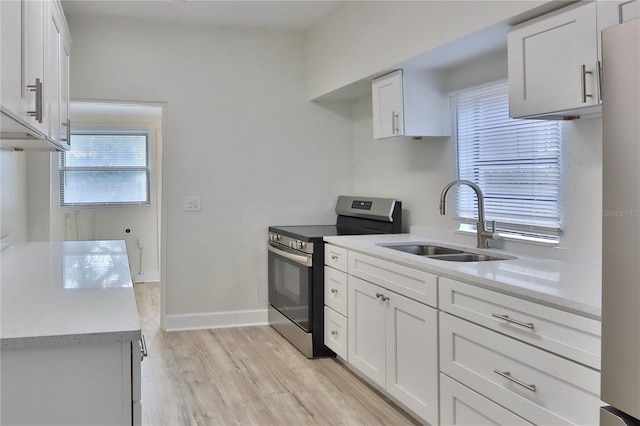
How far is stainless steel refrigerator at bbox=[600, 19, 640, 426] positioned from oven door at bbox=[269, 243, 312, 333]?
9.19ft

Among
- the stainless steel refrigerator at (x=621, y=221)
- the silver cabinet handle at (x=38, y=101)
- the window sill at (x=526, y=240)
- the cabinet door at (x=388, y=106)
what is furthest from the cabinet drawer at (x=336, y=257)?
the stainless steel refrigerator at (x=621, y=221)

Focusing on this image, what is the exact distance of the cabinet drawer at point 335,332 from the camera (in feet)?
11.2

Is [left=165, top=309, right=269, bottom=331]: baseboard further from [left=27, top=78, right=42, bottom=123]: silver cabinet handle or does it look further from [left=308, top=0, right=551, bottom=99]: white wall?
[left=27, top=78, right=42, bottom=123]: silver cabinet handle

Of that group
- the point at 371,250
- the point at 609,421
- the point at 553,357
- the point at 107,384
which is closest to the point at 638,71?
the point at 609,421

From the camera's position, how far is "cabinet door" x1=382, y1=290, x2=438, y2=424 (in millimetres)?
2426

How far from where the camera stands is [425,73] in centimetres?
331

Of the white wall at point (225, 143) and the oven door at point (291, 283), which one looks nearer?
the oven door at point (291, 283)

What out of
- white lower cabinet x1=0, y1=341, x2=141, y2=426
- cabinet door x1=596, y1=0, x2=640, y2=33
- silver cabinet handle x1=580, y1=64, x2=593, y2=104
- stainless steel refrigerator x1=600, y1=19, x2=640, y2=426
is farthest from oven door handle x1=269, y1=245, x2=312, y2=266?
stainless steel refrigerator x1=600, y1=19, x2=640, y2=426

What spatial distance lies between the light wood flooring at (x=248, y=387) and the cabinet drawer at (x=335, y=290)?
40 centimetres

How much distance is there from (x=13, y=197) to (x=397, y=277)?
255cm

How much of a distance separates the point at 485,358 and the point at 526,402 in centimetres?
25

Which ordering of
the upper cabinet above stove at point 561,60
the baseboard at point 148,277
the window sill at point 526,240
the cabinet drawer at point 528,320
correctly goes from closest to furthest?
the cabinet drawer at point 528,320, the upper cabinet above stove at point 561,60, the window sill at point 526,240, the baseboard at point 148,277

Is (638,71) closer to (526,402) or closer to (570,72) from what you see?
(570,72)

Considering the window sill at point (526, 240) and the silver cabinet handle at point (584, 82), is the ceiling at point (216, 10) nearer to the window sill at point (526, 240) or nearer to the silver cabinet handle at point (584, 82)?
the window sill at point (526, 240)
